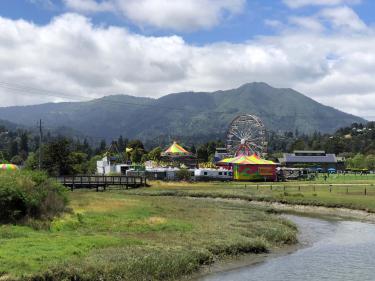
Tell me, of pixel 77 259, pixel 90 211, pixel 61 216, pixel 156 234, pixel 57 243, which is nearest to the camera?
pixel 77 259

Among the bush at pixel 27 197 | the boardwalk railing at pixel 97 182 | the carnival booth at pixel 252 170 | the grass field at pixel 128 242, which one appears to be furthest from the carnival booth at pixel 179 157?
the bush at pixel 27 197

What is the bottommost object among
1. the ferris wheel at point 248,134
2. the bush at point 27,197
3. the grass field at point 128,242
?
the grass field at point 128,242

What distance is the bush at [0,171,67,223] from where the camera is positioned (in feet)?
118

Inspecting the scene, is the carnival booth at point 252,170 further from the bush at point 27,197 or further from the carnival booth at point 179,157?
the bush at point 27,197

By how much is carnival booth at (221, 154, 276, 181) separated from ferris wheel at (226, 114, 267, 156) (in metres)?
17.6

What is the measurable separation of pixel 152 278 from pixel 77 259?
3.64 m

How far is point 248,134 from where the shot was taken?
471ft

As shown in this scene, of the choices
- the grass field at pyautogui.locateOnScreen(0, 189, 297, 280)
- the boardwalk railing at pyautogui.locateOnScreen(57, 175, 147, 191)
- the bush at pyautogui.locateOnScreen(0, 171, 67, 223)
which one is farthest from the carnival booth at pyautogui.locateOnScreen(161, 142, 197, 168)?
the bush at pyautogui.locateOnScreen(0, 171, 67, 223)

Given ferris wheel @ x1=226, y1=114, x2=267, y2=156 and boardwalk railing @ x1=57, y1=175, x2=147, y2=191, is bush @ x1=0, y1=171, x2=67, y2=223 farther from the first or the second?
ferris wheel @ x1=226, y1=114, x2=267, y2=156

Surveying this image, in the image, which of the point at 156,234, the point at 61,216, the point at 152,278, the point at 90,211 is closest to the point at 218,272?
the point at 152,278

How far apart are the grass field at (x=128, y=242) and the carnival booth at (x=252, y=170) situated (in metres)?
74.8

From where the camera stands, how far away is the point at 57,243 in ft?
93.7

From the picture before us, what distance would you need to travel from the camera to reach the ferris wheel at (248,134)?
466 feet

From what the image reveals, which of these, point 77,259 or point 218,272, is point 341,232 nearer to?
point 218,272
